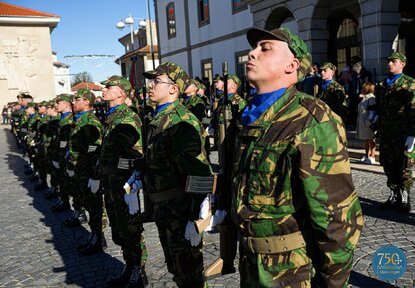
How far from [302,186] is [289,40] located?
729 mm

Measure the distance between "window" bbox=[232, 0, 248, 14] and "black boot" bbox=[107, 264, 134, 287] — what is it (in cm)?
1530

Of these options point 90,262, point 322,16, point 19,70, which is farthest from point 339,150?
point 19,70

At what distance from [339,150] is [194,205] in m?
1.53

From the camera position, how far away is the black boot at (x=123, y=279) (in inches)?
159

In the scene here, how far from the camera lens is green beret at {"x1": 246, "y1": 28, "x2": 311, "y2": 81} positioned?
189cm

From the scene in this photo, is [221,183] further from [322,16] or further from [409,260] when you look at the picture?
[322,16]

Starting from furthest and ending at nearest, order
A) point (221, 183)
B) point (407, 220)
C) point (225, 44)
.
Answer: point (225, 44) → point (407, 220) → point (221, 183)

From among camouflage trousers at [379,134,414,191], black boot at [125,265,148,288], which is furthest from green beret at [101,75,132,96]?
camouflage trousers at [379,134,414,191]

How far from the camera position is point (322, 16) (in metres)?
12.6

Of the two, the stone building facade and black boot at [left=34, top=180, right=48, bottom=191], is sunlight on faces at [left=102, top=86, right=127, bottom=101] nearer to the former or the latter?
black boot at [left=34, top=180, right=48, bottom=191]

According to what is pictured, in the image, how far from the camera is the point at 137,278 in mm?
3932

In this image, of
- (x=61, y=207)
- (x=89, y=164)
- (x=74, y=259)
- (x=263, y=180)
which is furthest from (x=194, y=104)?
(x=263, y=180)

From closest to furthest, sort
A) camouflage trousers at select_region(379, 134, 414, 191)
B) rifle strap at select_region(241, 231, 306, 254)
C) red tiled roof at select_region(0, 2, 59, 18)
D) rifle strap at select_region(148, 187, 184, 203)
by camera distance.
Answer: rifle strap at select_region(241, 231, 306, 254), rifle strap at select_region(148, 187, 184, 203), camouflage trousers at select_region(379, 134, 414, 191), red tiled roof at select_region(0, 2, 59, 18)

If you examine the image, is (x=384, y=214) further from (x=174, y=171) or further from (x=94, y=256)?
(x=94, y=256)
